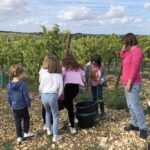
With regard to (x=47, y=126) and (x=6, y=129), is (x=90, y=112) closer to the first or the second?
(x=47, y=126)

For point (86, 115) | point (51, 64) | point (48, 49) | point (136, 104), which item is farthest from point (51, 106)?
point (48, 49)

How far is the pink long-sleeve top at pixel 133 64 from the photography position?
6.40 meters

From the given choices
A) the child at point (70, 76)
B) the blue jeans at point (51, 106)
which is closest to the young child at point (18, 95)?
the blue jeans at point (51, 106)

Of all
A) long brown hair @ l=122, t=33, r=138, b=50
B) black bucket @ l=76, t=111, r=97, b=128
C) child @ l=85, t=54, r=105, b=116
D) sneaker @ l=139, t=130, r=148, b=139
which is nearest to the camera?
long brown hair @ l=122, t=33, r=138, b=50

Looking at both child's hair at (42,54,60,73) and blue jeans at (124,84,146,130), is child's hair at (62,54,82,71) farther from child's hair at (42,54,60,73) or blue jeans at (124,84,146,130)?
blue jeans at (124,84,146,130)

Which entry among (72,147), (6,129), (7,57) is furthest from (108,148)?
(7,57)

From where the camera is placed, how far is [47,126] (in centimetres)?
713

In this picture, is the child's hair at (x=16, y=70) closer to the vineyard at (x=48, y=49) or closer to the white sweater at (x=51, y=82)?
the white sweater at (x=51, y=82)

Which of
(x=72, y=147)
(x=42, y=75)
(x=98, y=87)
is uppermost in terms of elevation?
(x=42, y=75)

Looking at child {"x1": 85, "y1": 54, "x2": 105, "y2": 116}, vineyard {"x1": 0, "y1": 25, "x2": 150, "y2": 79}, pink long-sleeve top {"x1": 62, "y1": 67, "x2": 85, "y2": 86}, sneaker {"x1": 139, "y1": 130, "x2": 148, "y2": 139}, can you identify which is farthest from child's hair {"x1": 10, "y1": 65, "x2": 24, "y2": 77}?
vineyard {"x1": 0, "y1": 25, "x2": 150, "y2": 79}

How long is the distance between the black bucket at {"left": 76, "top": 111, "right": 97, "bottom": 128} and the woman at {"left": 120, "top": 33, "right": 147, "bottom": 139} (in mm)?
942

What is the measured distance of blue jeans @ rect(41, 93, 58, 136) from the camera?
671 centimetres

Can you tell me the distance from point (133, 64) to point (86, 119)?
1.64m

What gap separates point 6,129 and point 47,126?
1.18 metres
